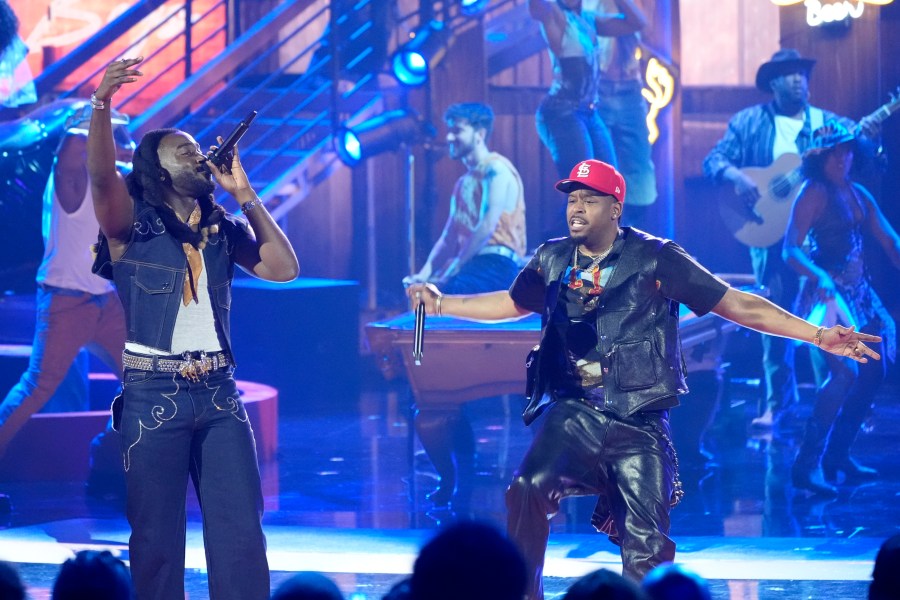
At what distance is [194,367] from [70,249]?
11.4ft

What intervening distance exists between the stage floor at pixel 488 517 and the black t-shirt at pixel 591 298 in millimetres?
851

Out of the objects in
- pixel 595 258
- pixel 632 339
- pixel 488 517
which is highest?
pixel 595 258

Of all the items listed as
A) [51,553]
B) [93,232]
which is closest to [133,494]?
[51,553]

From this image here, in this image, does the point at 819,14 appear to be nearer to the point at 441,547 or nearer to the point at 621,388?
the point at 621,388

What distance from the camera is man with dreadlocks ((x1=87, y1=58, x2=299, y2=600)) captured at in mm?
3727

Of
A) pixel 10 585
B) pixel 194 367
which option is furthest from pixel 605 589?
pixel 194 367

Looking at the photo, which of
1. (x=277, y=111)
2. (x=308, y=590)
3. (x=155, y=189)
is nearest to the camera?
(x=308, y=590)

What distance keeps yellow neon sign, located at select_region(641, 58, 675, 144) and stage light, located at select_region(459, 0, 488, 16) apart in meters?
1.54

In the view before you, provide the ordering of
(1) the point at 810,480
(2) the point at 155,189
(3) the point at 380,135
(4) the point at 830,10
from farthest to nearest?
(4) the point at 830,10 < (3) the point at 380,135 < (1) the point at 810,480 < (2) the point at 155,189

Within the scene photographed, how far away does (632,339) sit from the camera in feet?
14.2

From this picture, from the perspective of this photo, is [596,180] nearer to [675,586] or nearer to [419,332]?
[419,332]

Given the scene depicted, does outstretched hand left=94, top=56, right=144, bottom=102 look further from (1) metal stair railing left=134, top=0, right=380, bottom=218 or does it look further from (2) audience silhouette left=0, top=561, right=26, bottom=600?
(1) metal stair railing left=134, top=0, right=380, bottom=218

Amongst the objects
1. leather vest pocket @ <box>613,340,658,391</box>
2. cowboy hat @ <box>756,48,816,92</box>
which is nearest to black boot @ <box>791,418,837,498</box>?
leather vest pocket @ <box>613,340,658,391</box>

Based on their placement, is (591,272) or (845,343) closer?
(845,343)
